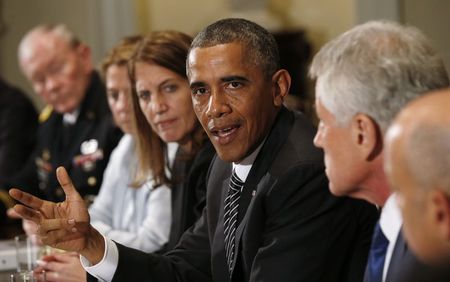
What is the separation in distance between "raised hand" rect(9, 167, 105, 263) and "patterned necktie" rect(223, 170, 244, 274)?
1.02 feet

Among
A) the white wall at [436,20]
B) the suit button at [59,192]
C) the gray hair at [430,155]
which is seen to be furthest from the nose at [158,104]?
the white wall at [436,20]

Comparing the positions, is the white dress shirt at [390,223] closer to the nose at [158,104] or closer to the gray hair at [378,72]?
the gray hair at [378,72]

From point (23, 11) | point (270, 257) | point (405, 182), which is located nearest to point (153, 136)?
point (270, 257)

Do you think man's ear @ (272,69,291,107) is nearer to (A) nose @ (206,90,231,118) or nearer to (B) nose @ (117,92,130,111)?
(A) nose @ (206,90,231,118)

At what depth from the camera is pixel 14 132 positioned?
462 centimetres

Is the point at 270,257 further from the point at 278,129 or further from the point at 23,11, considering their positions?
the point at 23,11

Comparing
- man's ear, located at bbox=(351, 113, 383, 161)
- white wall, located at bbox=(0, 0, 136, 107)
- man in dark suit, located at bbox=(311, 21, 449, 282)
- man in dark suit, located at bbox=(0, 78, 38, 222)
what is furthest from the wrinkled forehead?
man's ear, located at bbox=(351, 113, 383, 161)

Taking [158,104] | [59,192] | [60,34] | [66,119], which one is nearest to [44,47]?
[60,34]

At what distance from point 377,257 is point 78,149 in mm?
2495

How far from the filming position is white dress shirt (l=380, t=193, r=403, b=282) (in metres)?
1.79

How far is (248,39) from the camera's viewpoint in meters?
2.22

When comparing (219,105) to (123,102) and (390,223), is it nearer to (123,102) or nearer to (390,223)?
(390,223)

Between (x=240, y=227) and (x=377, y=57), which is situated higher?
(x=377, y=57)

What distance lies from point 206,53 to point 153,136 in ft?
3.10
